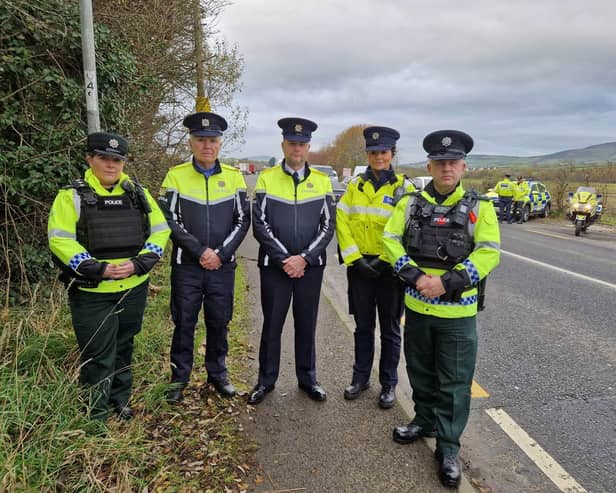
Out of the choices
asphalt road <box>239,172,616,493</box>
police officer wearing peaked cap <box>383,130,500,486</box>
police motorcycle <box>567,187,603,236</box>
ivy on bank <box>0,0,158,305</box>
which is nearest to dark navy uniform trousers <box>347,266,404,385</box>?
asphalt road <box>239,172,616,493</box>

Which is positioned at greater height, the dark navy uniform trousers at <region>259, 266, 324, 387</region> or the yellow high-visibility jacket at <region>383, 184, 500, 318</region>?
the yellow high-visibility jacket at <region>383, 184, 500, 318</region>

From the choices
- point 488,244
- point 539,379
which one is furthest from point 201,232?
point 539,379

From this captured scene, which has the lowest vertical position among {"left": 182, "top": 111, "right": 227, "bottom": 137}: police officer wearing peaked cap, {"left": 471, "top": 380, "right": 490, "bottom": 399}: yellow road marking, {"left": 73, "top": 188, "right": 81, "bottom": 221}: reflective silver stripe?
{"left": 471, "top": 380, "right": 490, "bottom": 399}: yellow road marking

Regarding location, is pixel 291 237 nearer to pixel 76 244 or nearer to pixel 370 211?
pixel 370 211

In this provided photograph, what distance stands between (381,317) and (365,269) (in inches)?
20.6

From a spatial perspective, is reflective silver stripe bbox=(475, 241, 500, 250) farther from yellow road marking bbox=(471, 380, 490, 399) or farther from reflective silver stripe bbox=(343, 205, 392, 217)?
yellow road marking bbox=(471, 380, 490, 399)

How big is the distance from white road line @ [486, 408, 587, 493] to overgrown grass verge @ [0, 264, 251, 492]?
6.42 feet

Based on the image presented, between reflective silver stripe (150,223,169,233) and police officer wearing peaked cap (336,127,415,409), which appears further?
police officer wearing peaked cap (336,127,415,409)

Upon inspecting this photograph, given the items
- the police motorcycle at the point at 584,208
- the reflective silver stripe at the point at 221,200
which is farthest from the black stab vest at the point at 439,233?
the police motorcycle at the point at 584,208

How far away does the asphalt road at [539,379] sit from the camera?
275 cm

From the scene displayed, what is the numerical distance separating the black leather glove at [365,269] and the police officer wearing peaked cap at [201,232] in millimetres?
994

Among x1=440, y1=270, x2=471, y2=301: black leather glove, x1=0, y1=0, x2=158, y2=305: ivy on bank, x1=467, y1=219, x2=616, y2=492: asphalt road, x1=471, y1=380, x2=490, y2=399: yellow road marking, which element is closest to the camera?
x1=440, y1=270, x2=471, y2=301: black leather glove

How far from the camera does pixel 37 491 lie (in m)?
1.97

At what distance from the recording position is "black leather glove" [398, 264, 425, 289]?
2701 millimetres
